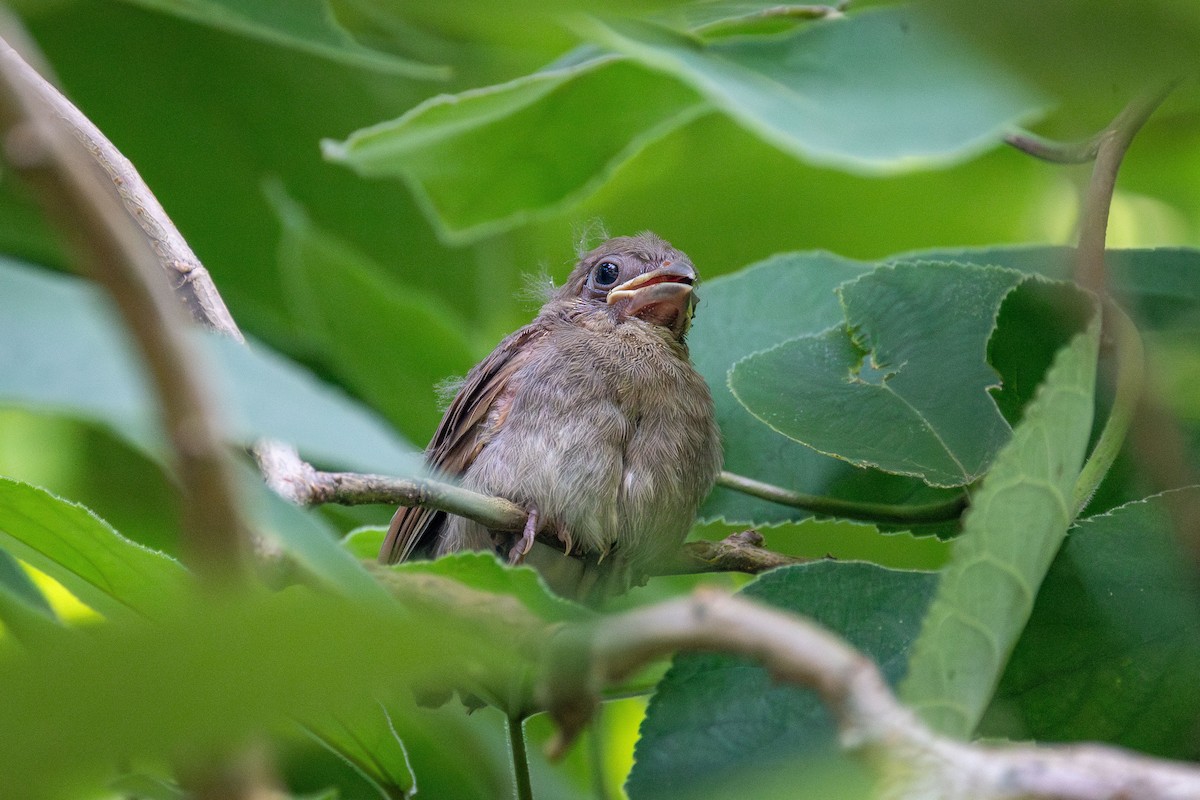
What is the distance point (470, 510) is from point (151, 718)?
1209 mm

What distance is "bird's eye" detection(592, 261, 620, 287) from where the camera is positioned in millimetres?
3312

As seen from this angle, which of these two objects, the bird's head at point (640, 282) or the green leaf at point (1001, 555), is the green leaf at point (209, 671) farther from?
the bird's head at point (640, 282)

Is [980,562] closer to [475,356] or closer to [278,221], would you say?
[475,356]

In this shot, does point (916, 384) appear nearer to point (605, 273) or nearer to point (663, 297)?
point (663, 297)

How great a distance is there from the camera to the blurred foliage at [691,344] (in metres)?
0.84

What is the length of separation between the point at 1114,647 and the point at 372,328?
6.35ft

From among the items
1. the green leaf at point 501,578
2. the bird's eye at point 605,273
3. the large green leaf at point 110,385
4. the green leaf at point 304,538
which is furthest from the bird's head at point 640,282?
the large green leaf at point 110,385

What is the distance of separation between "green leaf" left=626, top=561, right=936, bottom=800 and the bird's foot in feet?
2.31

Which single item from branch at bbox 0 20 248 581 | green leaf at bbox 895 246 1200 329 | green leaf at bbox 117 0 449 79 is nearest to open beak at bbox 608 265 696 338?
green leaf at bbox 117 0 449 79

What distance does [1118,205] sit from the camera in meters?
3.86

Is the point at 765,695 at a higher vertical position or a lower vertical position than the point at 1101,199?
lower

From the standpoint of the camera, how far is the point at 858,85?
5.27 feet

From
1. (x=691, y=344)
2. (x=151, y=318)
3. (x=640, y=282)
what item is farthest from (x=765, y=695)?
(x=640, y=282)

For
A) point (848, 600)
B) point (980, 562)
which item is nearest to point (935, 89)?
point (980, 562)
